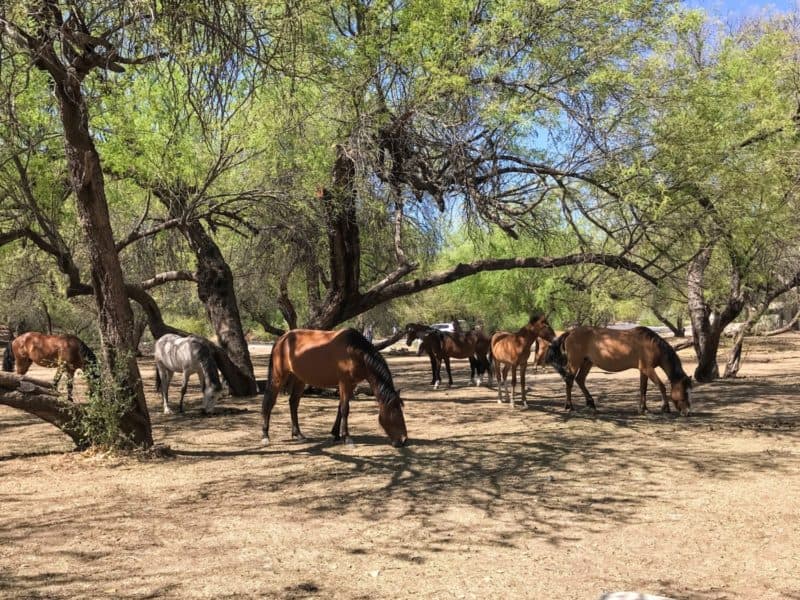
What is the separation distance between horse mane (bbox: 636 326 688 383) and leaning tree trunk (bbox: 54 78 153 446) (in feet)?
26.6

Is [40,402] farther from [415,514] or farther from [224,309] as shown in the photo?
[224,309]

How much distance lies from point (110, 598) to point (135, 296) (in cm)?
994

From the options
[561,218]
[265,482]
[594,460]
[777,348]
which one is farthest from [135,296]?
[777,348]

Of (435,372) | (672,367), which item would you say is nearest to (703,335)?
(672,367)

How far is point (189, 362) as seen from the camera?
40.6 ft

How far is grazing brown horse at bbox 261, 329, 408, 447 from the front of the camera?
8.85 meters

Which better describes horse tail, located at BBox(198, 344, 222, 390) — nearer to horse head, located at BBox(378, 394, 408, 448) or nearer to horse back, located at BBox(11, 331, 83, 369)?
horse back, located at BBox(11, 331, 83, 369)

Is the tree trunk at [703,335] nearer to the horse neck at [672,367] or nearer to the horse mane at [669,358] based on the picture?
the horse mane at [669,358]

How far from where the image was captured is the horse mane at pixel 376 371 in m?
8.78

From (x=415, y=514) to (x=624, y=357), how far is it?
7354 mm

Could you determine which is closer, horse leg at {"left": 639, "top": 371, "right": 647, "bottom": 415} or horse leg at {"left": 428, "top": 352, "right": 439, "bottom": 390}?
horse leg at {"left": 639, "top": 371, "right": 647, "bottom": 415}

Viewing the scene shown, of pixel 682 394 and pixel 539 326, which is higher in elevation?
pixel 539 326

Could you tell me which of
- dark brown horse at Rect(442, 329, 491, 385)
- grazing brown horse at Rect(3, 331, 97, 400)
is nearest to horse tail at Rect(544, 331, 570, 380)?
dark brown horse at Rect(442, 329, 491, 385)

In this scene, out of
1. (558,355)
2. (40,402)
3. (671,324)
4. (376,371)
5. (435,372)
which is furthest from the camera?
(671,324)
